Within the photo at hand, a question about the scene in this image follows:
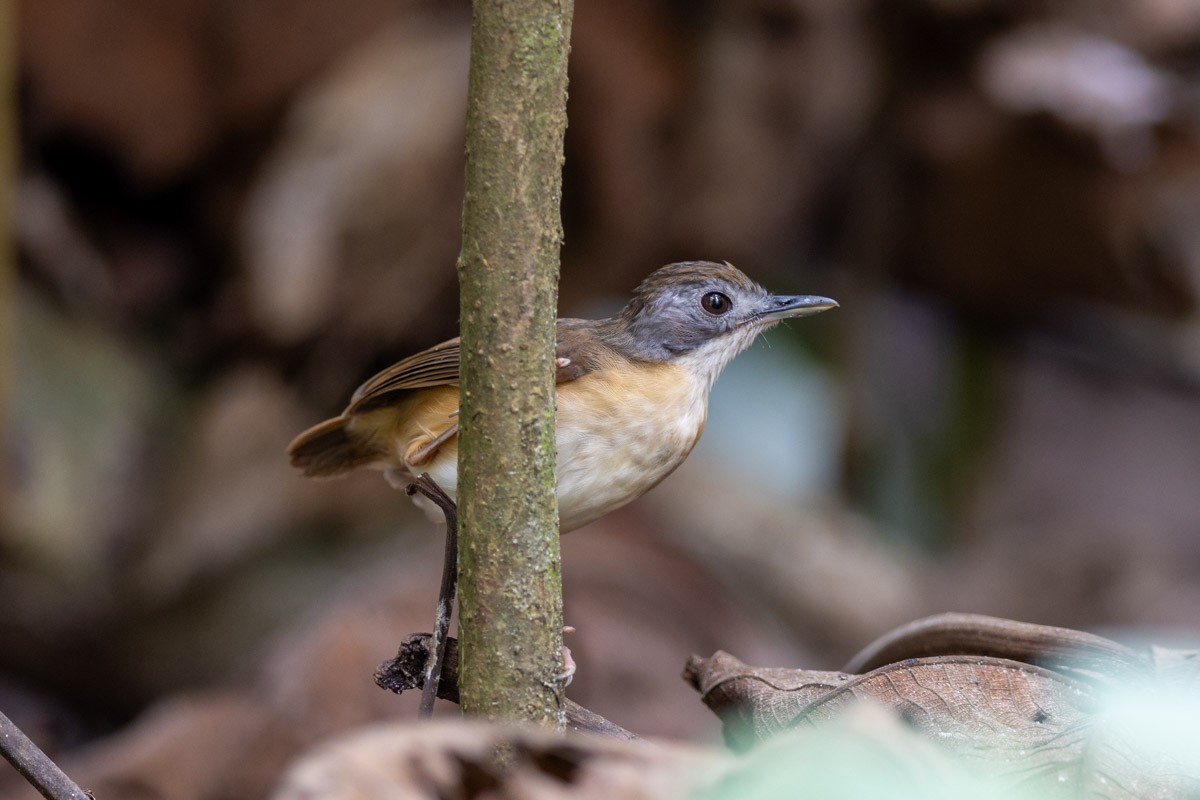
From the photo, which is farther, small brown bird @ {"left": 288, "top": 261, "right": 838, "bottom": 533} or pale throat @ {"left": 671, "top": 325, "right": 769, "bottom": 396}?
pale throat @ {"left": 671, "top": 325, "right": 769, "bottom": 396}

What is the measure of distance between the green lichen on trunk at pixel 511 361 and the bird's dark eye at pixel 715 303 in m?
1.47

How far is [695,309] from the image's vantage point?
2.90 meters

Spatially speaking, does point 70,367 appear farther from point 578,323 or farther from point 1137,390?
point 1137,390

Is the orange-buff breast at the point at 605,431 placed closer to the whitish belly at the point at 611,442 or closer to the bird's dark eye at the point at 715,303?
the whitish belly at the point at 611,442

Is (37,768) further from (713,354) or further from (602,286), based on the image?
(602,286)

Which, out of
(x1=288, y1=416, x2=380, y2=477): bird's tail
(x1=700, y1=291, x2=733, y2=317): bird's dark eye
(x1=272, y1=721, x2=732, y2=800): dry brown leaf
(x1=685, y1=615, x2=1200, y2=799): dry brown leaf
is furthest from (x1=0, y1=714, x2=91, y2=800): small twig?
(x1=700, y1=291, x2=733, y2=317): bird's dark eye

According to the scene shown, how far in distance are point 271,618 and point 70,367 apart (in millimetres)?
1330

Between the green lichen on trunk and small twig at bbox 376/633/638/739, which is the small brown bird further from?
the green lichen on trunk

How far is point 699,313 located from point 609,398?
1.30ft

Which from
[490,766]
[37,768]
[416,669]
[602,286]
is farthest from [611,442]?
[602,286]

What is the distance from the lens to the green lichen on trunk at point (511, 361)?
4.54 feet

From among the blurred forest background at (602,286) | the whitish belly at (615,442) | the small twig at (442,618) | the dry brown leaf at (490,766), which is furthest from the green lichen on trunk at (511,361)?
the blurred forest background at (602,286)

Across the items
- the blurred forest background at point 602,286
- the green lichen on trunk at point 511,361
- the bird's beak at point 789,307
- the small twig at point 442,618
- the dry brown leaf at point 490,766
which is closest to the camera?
the dry brown leaf at point 490,766

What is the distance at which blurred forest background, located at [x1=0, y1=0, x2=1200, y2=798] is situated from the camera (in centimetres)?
516
